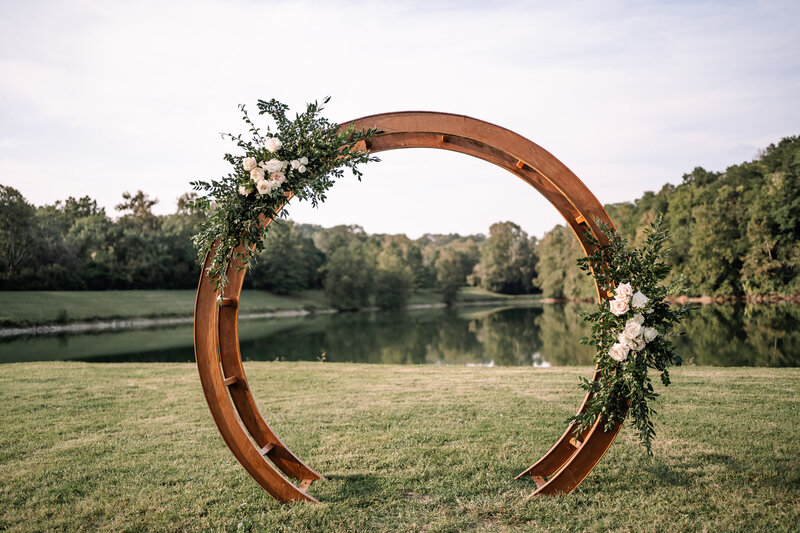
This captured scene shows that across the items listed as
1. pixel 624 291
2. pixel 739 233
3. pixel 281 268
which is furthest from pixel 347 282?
pixel 624 291

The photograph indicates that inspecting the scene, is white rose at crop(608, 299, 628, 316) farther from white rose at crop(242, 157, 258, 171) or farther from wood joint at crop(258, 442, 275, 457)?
wood joint at crop(258, 442, 275, 457)

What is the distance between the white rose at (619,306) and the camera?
4.09 m

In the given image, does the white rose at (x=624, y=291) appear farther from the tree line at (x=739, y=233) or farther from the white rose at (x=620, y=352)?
the tree line at (x=739, y=233)

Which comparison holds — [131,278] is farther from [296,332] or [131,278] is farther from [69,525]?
[69,525]

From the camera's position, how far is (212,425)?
6902mm

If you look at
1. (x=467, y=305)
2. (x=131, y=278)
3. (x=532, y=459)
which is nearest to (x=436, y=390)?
(x=532, y=459)

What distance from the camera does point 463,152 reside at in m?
4.66

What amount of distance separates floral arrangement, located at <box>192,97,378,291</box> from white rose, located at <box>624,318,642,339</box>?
8.03ft

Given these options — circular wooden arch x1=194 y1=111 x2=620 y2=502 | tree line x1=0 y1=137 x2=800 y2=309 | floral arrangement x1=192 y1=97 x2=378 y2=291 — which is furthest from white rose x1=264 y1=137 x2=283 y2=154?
tree line x1=0 y1=137 x2=800 y2=309

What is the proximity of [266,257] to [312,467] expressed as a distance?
5101cm

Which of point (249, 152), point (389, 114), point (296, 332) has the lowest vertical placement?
point (296, 332)

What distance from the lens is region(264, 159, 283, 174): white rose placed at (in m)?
4.15

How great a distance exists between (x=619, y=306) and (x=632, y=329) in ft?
0.66

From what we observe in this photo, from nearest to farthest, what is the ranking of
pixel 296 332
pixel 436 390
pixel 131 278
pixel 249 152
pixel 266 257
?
pixel 249 152 < pixel 436 390 < pixel 296 332 < pixel 131 278 < pixel 266 257
